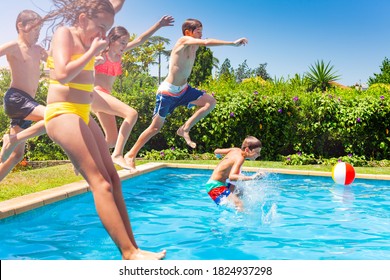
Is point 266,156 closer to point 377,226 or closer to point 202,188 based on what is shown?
point 202,188

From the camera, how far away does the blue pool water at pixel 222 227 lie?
6082 millimetres

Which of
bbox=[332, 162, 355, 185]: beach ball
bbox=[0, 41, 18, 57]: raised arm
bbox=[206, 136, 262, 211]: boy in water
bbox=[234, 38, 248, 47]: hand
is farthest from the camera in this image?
bbox=[332, 162, 355, 185]: beach ball

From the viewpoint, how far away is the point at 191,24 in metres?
6.64

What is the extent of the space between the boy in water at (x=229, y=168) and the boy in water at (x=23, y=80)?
2.54 metres

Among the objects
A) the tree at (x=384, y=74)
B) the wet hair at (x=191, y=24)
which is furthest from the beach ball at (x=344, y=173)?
the tree at (x=384, y=74)

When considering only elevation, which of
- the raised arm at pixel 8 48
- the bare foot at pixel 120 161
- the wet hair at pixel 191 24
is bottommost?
the bare foot at pixel 120 161

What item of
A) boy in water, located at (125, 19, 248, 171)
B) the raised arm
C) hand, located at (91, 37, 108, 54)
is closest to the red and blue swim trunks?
boy in water, located at (125, 19, 248, 171)

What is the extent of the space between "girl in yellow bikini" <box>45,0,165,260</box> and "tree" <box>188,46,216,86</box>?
100 ft

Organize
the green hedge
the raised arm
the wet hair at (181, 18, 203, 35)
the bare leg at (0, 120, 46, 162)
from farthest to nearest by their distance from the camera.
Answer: the green hedge, the wet hair at (181, 18, 203, 35), the bare leg at (0, 120, 46, 162), the raised arm

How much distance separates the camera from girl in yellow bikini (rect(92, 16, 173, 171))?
5758 mm

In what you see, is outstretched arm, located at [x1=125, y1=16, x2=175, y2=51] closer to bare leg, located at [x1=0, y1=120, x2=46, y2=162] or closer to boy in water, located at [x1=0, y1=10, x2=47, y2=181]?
boy in water, located at [x1=0, y1=10, x2=47, y2=181]

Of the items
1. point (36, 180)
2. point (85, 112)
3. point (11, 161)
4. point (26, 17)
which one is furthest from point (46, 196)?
point (85, 112)

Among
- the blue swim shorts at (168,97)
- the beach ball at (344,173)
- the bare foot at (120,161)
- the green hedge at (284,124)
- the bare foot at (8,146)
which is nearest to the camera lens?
the bare foot at (8,146)

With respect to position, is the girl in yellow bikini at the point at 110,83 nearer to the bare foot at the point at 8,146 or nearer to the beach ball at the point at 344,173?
the bare foot at the point at 8,146
